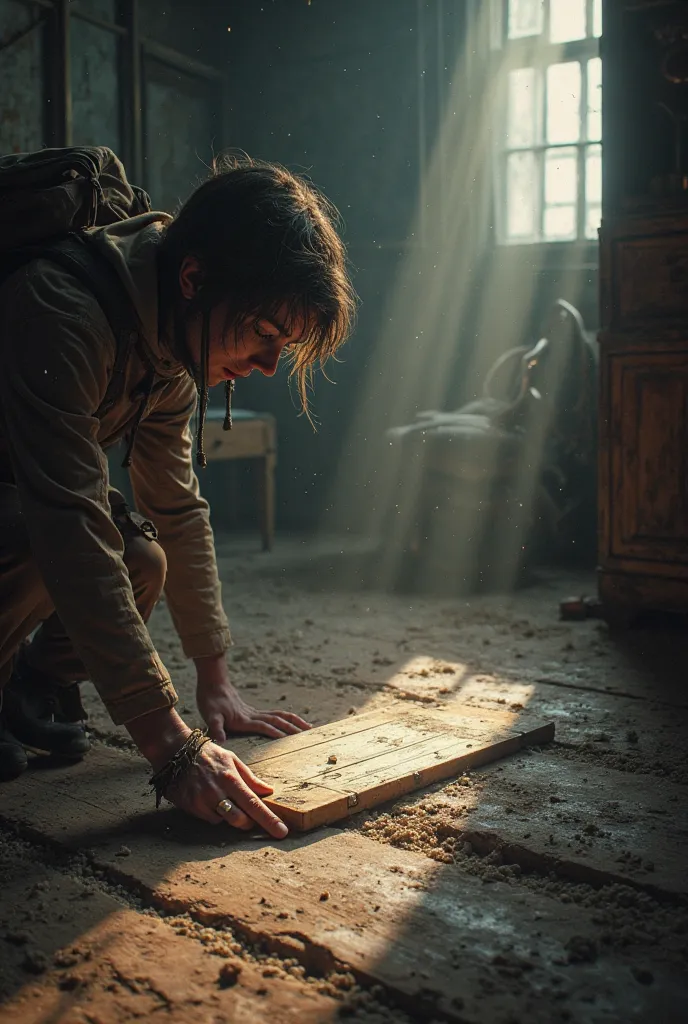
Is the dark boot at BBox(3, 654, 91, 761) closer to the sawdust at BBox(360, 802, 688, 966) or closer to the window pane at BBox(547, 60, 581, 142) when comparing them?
the sawdust at BBox(360, 802, 688, 966)

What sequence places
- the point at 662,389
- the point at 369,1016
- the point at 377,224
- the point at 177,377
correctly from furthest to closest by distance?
the point at 377,224 < the point at 662,389 < the point at 177,377 < the point at 369,1016

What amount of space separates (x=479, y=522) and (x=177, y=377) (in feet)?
8.91

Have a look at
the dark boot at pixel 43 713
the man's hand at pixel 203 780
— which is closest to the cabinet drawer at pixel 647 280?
the dark boot at pixel 43 713

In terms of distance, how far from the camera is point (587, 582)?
181 inches

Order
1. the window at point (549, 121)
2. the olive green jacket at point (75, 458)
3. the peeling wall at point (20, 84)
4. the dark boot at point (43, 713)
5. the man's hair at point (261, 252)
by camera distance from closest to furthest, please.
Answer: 1. the olive green jacket at point (75, 458)
2. the man's hair at point (261, 252)
3. the dark boot at point (43, 713)
4. the peeling wall at point (20, 84)
5. the window at point (549, 121)

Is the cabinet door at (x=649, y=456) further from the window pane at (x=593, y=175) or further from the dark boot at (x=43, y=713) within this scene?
the window pane at (x=593, y=175)

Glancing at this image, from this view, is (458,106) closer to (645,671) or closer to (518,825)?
(645,671)

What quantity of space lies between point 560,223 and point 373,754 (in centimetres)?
420

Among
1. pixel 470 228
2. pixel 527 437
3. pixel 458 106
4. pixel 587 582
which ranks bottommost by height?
pixel 587 582

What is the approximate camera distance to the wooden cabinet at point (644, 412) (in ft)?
10.5

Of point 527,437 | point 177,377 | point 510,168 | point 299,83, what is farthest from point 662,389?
point 299,83

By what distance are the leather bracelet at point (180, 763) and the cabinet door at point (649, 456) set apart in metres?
2.07

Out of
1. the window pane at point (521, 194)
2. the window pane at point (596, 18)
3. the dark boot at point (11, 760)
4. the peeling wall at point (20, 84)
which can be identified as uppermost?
the window pane at point (596, 18)

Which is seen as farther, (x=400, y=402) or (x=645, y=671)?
(x=400, y=402)
